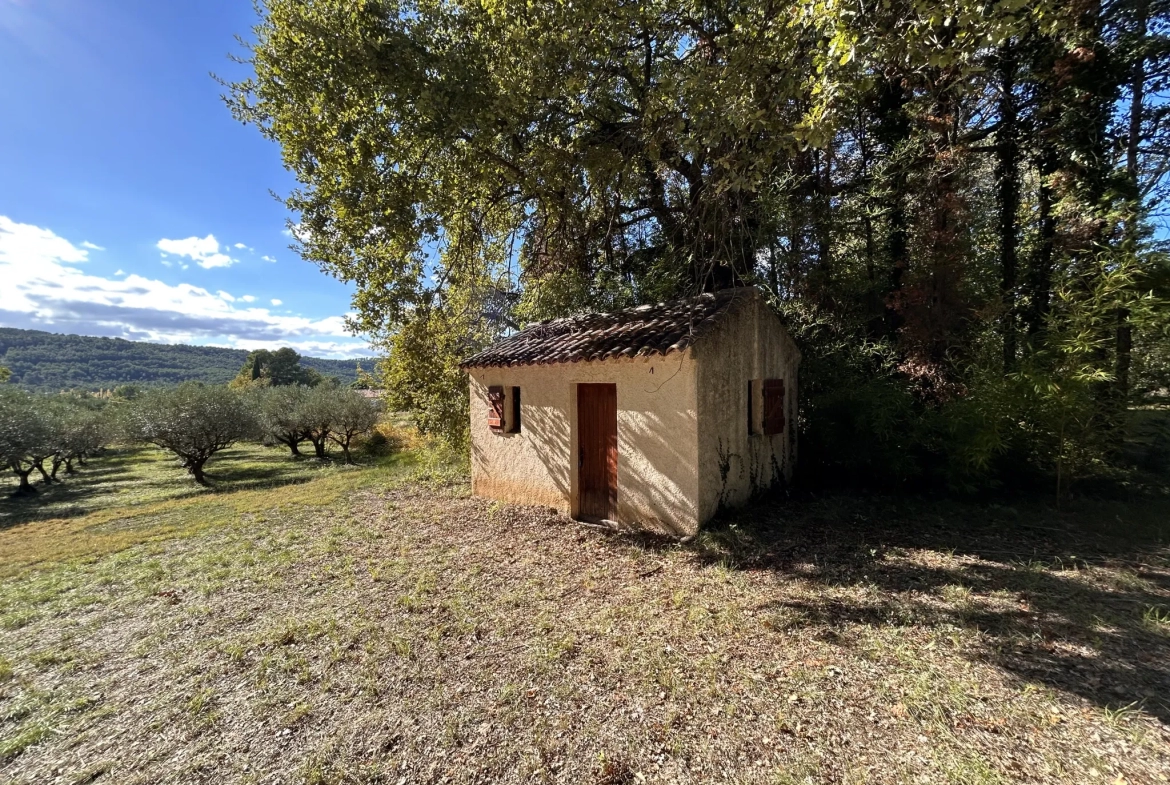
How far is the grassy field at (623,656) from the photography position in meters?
2.76

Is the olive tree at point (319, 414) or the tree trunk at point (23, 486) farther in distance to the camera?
the olive tree at point (319, 414)

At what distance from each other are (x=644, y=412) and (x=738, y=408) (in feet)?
5.34

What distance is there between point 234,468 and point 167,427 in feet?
16.0

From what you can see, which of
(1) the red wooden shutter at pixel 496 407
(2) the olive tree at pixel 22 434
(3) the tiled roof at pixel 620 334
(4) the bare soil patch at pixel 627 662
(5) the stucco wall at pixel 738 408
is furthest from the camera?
(2) the olive tree at pixel 22 434

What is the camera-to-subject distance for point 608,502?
7633 mm

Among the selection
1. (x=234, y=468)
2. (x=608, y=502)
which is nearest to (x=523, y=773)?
(x=608, y=502)

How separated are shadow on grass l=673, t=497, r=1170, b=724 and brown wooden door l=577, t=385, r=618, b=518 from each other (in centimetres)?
187

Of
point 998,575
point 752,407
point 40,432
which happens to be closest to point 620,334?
point 752,407

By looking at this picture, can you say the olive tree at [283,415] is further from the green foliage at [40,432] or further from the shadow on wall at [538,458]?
the shadow on wall at [538,458]

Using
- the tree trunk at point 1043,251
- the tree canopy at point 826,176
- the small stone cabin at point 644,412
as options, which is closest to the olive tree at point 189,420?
the tree canopy at point 826,176

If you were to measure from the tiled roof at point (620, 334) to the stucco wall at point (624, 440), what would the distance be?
20 cm

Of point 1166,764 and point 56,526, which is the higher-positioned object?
point 1166,764

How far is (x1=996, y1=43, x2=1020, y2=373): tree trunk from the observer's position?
8219 millimetres

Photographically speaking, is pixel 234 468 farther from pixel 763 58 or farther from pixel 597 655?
pixel 763 58
